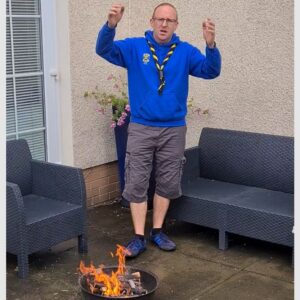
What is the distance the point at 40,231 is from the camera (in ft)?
14.7

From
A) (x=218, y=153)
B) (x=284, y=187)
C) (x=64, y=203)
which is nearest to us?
(x=64, y=203)

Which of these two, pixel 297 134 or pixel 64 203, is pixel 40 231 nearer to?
pixel 64 203

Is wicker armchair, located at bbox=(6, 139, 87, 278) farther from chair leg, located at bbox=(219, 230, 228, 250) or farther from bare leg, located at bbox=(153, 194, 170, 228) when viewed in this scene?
chair leg, located at bbox=(219, 230, 228, 250)

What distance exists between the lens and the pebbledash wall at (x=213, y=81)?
5.66 meters

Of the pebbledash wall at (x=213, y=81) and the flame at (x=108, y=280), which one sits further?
the pebbledash wall at (x=213, y=81)

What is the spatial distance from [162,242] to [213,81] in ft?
6.02

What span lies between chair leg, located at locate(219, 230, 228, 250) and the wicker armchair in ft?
3.60

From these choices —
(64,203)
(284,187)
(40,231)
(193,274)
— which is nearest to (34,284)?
(40,231)

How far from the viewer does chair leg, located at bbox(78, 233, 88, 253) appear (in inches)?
195

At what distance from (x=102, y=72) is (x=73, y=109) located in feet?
1.77

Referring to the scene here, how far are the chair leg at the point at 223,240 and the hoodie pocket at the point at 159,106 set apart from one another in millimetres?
1041

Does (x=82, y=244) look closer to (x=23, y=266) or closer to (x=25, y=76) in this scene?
(x=23, y=266)

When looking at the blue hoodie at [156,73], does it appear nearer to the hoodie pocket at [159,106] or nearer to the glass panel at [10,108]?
the hoodie pocket at [159,106]

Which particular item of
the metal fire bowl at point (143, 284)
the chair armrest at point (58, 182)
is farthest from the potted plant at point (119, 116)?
the metal fire bowl at point (143, 284)
